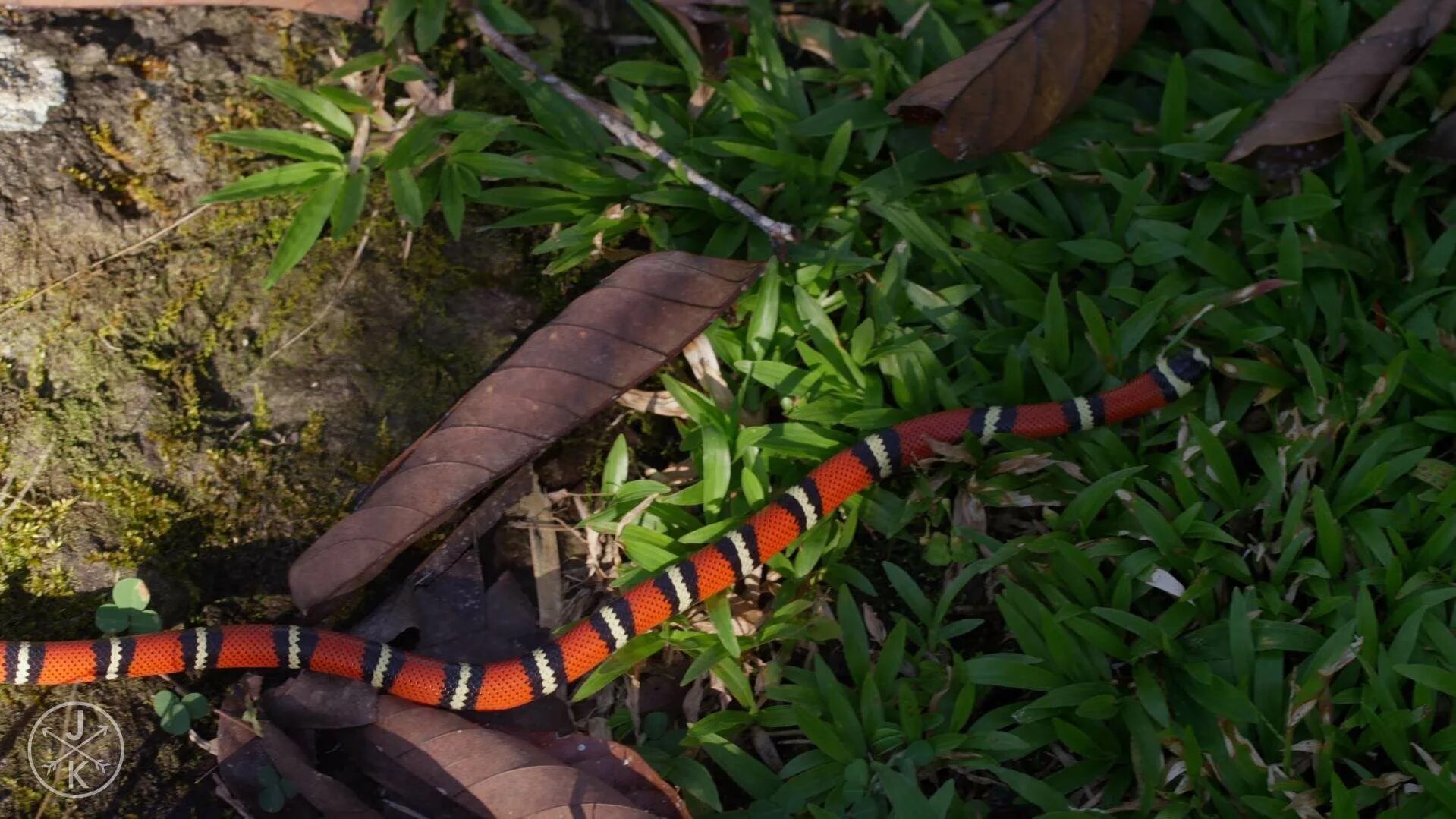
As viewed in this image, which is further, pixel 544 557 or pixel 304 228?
pixel 304 228

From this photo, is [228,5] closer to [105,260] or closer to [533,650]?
[105,260]

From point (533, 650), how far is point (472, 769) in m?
0.38

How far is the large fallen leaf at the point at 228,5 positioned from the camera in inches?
163

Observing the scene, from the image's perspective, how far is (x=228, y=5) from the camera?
430cm

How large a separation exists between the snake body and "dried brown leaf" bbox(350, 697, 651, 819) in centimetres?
7

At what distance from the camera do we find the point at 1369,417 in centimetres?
363

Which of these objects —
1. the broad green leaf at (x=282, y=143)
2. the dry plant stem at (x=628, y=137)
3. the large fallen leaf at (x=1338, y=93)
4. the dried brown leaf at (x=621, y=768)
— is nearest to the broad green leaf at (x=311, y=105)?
the broad green leaf at (x=282, y=143)

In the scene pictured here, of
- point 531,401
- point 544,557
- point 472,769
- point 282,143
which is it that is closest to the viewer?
point 472,769

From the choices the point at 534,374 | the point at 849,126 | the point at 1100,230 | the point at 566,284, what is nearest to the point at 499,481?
the point at 534,374

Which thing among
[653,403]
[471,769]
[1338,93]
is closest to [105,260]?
[653,403]

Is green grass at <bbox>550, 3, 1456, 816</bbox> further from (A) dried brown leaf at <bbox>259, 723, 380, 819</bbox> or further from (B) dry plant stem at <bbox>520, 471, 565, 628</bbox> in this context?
(A) dried brown leaf at <bbox>259, 723, 380, 819</bbox>

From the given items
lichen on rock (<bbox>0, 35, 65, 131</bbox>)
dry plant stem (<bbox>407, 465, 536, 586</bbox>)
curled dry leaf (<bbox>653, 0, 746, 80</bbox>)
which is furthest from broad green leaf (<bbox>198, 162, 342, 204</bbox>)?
curled dry leaf (<bbox>653, 0, 746, 80</bbox>)

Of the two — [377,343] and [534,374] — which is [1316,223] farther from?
[377,343]

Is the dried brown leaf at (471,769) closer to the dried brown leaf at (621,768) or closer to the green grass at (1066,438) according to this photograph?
the dried brown leaf at (621,768)
